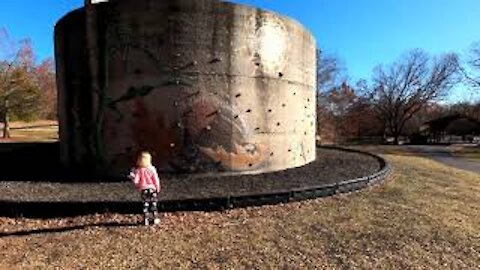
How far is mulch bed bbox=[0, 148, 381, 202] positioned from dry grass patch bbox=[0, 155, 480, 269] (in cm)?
61

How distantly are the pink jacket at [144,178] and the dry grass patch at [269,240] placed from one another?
600 millimetres

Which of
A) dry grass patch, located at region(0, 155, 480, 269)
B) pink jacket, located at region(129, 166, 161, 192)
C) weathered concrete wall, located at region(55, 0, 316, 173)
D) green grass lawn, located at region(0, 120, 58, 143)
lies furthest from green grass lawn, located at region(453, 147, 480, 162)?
green grass lawn, located at region(0, 120, 58, 143)

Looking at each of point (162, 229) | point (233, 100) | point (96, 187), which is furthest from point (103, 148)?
point (162, 229)

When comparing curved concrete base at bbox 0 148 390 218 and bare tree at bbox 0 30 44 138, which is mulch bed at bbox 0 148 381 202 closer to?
curved concrete base at bbox 0 148 390 218

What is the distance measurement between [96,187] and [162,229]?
112 inches

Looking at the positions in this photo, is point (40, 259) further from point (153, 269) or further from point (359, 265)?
point (359, 265)

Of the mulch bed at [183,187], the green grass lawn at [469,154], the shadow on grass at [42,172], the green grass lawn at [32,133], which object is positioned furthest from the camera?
the green grass lawn at [32,133]

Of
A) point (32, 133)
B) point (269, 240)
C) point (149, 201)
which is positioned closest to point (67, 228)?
point (149, 201)

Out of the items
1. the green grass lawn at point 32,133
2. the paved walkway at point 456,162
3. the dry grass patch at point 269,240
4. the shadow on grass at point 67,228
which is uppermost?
the green grass lawn at point 32,133

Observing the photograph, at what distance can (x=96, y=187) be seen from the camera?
8961 millimetres

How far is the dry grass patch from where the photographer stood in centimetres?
559

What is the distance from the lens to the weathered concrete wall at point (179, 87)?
391 inches

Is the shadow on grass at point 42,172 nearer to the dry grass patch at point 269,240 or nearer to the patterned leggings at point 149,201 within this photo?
the dry grass patch at point 269,240

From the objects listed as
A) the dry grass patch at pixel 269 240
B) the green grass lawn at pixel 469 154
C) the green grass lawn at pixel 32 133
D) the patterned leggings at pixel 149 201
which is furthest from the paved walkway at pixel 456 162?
the green grass lawn at pixel 32 133
